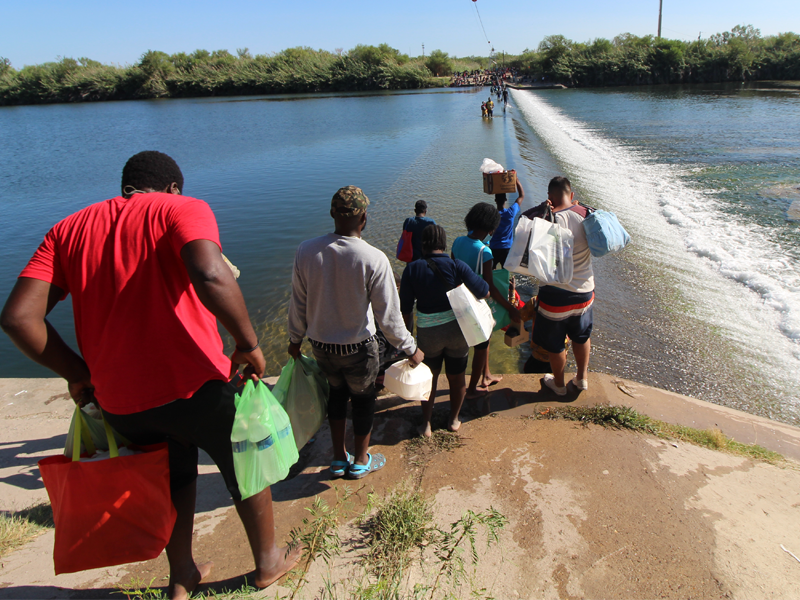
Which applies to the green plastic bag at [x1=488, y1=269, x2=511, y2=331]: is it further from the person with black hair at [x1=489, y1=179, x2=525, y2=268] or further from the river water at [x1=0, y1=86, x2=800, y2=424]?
the river water at [x1=0, y1=86, x2=800, y2=424]

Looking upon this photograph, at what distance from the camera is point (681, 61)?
182 ft

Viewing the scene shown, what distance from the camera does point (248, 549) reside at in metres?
2.45

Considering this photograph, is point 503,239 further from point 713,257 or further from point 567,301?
point 713,257

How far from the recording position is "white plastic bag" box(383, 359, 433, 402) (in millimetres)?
2889

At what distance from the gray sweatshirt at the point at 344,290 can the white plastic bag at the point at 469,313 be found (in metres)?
0.57

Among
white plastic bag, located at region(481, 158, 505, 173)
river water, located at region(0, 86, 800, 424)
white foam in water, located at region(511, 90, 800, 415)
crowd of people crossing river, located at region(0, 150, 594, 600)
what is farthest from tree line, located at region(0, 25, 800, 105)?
crowd of people crossing river, located at region(0, 150, 594, 600)

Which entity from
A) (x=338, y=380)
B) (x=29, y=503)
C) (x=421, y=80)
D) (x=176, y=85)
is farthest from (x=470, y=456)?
(x=176, y=85)

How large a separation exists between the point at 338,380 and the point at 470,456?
113 centimetres

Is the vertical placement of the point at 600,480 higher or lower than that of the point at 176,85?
lower

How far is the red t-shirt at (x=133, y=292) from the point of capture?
1.72m

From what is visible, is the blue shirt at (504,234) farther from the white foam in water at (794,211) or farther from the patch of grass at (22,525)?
the white foam in water at (794,211)

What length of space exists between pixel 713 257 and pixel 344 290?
8.01 metres

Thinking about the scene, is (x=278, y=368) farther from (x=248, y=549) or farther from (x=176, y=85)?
(x=176, y=85)

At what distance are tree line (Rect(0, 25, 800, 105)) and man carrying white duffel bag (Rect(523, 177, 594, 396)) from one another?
216 feet
